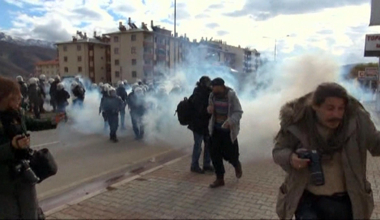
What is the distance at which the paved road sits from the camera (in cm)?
596

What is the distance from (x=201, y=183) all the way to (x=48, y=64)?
10209 cm

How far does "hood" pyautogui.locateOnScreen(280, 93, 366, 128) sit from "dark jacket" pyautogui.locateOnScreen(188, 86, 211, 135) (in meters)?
3.39

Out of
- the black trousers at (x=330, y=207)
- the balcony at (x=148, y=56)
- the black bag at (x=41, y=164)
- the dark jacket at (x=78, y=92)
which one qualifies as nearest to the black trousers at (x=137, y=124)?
the dark jacket at (x=78, y=92)

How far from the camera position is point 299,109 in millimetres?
2393

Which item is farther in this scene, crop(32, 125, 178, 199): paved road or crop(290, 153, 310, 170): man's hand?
crop(32, 125, 178, 199): paved road

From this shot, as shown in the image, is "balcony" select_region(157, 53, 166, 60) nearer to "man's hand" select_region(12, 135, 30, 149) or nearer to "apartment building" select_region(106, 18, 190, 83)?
"apartment building" select_region(106, 18, 190, 83)

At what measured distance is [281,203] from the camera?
2465 millimetres

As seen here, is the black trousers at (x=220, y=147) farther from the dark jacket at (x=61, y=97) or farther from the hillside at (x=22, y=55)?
the hillside at (x=22, y=55)

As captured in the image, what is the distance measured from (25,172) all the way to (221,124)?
3169mm

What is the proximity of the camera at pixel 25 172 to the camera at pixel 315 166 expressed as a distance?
6.53ft

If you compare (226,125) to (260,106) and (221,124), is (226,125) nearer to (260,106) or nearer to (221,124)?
(221,124)

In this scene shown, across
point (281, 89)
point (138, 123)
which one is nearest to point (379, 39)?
point (281, 89)

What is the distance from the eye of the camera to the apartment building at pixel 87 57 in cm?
6762

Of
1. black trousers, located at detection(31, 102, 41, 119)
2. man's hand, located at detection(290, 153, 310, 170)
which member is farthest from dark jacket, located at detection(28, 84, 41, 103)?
man's hand, located at detection(290, 153, 310, 170)
